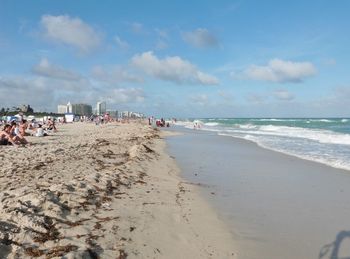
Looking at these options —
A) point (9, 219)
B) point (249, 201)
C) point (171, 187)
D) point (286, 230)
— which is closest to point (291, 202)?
point (249, 201)

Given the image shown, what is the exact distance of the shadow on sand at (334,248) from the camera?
14.9 ft

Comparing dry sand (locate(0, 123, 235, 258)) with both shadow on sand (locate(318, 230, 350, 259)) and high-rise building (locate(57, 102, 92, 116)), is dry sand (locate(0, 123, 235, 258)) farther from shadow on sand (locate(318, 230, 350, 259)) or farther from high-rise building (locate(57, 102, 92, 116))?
A: high-rise building (locate(57, 102, 92, 116))

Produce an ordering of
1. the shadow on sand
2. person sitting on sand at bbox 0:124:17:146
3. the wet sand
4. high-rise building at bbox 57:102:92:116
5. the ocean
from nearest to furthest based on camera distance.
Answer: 1. the shadow on sand
2. the wet sand
3. the ocean
4. person sitting on sand at bbox 0:124:17:146
5. high-rise building at bbox 57:102:92:116

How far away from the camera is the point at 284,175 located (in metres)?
11.0

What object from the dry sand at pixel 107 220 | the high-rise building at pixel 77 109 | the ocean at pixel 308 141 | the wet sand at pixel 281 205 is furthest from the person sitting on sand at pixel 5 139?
the high-rise building at pixel 77 109

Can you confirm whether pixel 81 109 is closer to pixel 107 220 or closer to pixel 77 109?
pixel 77 109

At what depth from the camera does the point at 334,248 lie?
189 inches

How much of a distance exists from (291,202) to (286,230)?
1978mm

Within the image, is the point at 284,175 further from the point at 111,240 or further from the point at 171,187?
the point at 111,240

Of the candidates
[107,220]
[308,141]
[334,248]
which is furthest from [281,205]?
[308,141]

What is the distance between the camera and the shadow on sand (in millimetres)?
4544

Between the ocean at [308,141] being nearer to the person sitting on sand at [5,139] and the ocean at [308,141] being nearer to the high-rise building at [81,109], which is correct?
the person sitting on sand at [5,139]

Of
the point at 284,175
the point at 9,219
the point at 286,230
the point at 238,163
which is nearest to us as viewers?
the point at 9,219

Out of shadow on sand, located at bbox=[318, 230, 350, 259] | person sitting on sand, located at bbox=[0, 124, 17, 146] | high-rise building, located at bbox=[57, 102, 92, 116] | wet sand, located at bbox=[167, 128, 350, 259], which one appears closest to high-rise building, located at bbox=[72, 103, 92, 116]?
high-rise building, located at bbox=[57, 102, 92, 116]
